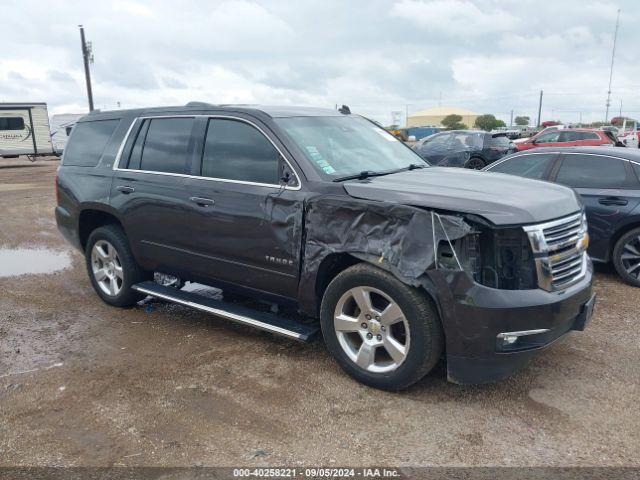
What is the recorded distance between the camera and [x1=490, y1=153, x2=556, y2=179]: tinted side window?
6902 mm

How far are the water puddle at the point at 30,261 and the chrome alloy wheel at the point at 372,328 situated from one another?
4.92 m

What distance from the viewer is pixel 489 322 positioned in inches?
128

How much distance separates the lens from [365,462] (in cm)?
299

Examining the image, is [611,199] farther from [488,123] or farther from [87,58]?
[488,123]

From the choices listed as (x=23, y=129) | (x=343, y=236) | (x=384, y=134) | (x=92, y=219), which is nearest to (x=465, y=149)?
(x=384, y=134)

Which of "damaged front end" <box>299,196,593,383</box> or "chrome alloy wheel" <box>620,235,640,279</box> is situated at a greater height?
"damaged front end" <box>299,196,593,383</box>

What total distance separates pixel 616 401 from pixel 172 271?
3673 millimetres

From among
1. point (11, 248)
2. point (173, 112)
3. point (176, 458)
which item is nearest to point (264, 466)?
point (176, 458)

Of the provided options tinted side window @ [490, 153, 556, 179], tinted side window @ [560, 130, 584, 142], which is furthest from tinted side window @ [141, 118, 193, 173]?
tinted side window @ [560, 130, 584, 142]

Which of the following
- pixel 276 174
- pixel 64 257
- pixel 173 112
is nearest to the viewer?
pixel 276 174

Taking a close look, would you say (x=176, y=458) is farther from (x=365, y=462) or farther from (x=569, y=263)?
(x=569, y=263)

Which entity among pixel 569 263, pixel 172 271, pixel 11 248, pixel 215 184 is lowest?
pixel 11 248

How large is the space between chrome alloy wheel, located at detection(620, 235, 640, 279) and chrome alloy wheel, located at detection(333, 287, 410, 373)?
372 cm

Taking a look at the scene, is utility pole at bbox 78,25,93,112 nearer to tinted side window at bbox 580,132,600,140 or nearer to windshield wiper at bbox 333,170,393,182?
tinted side window at bbox 580,132,600,140
